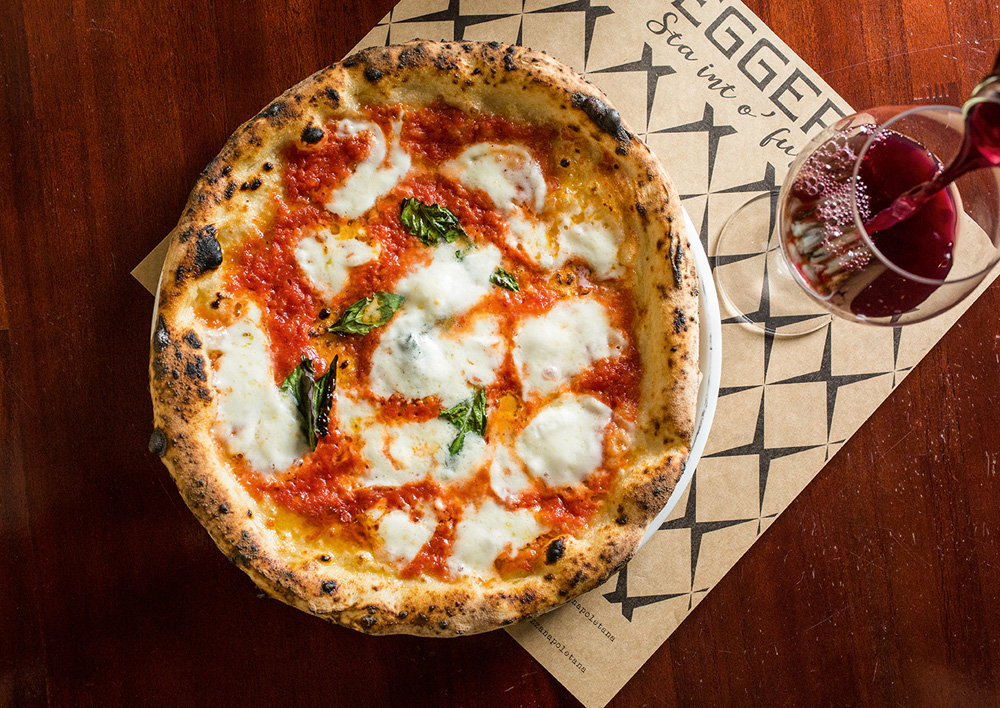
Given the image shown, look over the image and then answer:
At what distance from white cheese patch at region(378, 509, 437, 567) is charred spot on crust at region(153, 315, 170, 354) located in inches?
23.6

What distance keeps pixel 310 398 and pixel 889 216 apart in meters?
1.25

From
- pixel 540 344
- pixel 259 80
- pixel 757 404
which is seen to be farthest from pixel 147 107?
pixel 757 404

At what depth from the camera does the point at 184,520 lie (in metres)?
1.89

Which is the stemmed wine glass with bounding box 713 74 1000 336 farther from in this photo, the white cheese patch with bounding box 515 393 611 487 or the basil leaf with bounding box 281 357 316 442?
the basil leaf with bounding box 281 357 316 442

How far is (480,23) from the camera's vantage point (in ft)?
6.31

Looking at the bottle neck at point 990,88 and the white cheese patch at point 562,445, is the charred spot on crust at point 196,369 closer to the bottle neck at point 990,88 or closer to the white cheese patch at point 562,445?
the white cheese patch at point 562,445

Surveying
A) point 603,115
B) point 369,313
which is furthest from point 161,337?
point 603,115

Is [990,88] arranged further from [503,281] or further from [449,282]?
[449,282]

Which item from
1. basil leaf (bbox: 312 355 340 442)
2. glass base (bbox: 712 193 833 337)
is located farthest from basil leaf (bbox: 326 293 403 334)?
glass base (bbox: 712 193 833 337)

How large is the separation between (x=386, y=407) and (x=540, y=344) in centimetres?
38

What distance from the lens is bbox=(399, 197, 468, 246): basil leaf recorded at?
1.67 m

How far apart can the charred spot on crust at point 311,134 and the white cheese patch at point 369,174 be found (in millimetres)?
57

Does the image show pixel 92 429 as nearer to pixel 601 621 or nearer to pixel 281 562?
pixel 281 562

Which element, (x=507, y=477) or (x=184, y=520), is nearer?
(x=507, y=477)
